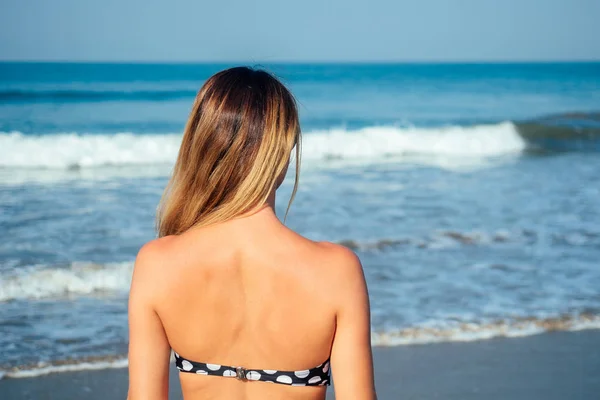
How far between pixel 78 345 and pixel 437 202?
5.95 meters

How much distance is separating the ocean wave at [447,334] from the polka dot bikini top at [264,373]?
2979 millimetres

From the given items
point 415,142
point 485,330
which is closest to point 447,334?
point 485,330

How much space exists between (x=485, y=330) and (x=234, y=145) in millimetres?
4055

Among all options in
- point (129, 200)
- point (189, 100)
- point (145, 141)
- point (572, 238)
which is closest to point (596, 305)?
point (572, 238)

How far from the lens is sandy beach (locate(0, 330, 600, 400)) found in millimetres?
4113

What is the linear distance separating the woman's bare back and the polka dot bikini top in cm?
6

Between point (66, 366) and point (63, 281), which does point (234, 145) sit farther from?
point (63, 281)

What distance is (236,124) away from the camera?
1474 millimetres

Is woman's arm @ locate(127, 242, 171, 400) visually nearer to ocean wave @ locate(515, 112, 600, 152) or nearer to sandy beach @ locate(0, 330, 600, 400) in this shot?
sandy beach @ locate(0, 330, 600, 400)

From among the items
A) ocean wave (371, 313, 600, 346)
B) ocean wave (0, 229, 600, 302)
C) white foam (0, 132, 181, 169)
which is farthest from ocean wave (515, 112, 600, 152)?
ocean wave (371, 313, 600, 346)

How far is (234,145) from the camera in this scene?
1.47 meters

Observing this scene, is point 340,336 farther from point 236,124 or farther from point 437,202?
point 437,202

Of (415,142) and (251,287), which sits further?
(415,142)

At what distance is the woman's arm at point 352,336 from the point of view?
149cm
